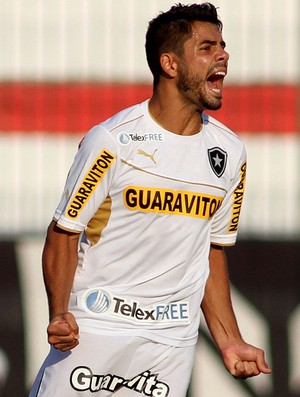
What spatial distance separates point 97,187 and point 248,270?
Answer: 2.90m


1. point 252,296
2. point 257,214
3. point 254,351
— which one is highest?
point 254,351

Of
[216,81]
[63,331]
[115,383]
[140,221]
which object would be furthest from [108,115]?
[63,331]

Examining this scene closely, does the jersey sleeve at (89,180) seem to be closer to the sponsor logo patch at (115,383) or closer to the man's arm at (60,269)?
the man's arm at (60,269)

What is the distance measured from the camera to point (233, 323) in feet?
14.1

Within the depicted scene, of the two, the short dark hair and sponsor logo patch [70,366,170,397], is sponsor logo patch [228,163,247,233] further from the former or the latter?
sponsor logo patch [70,366,170,397]

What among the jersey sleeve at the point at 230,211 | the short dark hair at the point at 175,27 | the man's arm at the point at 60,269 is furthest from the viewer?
the jersey sleeve at the point at 230,211

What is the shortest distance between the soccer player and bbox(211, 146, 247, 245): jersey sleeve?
0.06 meters

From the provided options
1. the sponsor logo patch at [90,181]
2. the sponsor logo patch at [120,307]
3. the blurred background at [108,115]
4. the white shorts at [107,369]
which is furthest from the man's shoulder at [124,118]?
the blurred background at [108,115]

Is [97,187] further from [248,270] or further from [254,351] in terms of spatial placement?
[248,270]

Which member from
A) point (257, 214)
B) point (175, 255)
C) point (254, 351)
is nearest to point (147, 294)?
point (175, 255)

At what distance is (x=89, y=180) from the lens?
398 cm

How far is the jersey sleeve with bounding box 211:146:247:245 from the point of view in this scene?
427 cm

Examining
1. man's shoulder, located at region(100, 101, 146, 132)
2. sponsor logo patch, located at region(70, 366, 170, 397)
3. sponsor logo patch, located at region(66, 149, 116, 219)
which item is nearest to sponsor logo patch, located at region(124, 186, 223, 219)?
sponsor logo patch, located at region(66, 149, 116, 219)

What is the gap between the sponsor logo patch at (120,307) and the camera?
4094 mm
